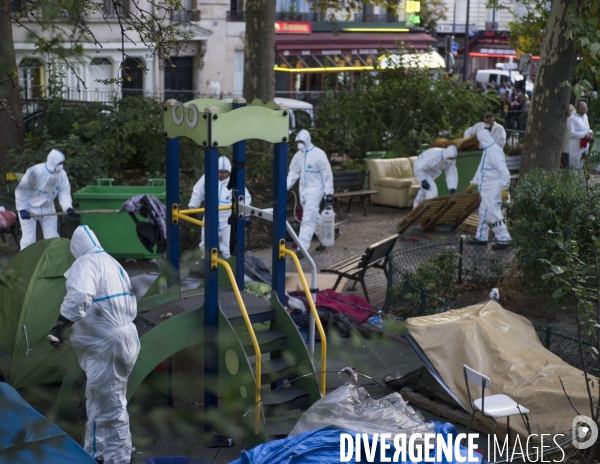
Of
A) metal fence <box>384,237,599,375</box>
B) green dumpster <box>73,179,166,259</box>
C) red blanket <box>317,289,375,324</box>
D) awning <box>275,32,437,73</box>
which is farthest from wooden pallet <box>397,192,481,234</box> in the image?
awning <box>275,32,437,73</box>

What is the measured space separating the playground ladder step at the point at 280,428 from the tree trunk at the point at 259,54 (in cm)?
981

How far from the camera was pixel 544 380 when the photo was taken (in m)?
6.20

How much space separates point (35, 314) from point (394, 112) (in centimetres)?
1115

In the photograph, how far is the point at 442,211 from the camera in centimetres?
1312

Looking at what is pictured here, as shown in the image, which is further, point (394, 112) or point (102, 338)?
point (394, 112)

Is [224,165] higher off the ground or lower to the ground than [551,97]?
lower

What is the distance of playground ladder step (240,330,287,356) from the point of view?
20.7ft

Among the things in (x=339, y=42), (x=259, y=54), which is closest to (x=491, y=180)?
(x=259, y=54)

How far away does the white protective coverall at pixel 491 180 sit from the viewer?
1243 cm

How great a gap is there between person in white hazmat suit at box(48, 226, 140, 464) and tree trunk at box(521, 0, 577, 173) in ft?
26.6

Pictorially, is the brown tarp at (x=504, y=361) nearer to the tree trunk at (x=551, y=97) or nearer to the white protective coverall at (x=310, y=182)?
the white protective coverall at (x=310, y=182)

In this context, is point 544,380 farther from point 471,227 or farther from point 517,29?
point 517,29

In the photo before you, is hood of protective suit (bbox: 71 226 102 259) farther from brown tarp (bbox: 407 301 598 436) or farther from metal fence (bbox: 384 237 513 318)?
metal fence (bbox: 384 237 513 318)

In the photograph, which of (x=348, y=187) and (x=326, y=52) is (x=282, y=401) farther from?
(x=326, y=52)
